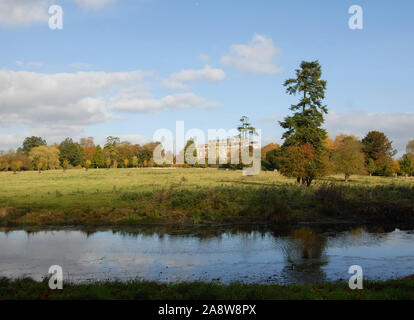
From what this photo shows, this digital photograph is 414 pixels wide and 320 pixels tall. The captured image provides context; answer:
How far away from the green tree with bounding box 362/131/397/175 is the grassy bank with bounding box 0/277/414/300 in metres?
65.5

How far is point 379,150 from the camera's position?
70.4m

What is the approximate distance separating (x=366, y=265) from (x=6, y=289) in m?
11.7

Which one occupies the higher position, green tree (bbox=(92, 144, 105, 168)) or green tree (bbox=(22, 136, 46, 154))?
green tree (bbox=(22, 136, 46, 154))

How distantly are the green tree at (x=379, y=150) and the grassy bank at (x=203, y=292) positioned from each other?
65.5 m

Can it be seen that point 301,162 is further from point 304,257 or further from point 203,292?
point 203,292

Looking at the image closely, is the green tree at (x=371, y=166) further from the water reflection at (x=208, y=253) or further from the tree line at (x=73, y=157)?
the tree line at (x=73, y=157)

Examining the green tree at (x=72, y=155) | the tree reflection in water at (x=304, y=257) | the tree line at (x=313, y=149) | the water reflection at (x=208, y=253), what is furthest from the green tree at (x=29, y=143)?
the tree reflection in water at (x=304, y=257)

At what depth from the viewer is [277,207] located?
75.2 ft

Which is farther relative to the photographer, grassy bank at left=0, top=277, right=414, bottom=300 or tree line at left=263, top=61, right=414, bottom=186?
tree line at left=263, top=61, right=414, bottom=186

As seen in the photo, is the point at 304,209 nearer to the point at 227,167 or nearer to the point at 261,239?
the point at 261,239

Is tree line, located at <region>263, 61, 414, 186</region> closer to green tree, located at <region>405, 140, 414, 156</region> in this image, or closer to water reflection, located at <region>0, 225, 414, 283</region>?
water reflection, located at <region>0, 225, 414, 283</region>

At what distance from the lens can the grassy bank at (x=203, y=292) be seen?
824 cm

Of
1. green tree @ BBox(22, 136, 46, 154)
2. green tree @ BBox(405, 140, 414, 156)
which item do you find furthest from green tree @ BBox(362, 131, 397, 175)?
green tree @ BBox(22, 136, 46, 154)

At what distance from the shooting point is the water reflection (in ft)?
39.4
